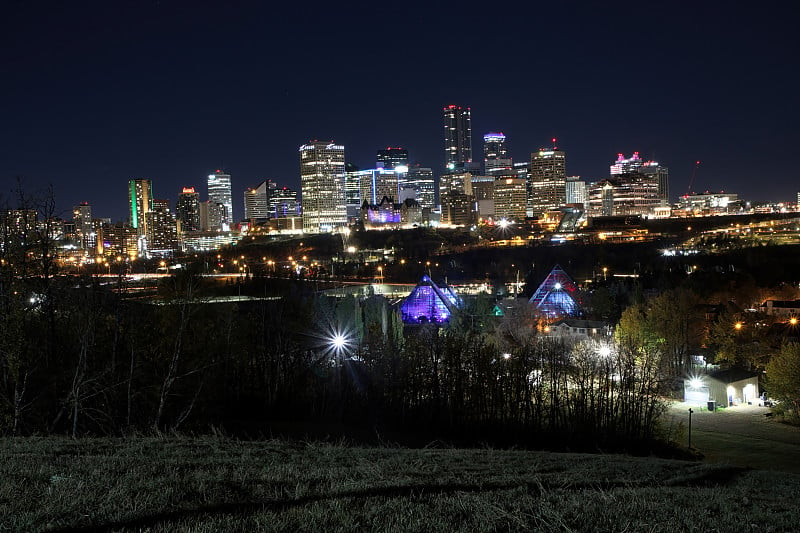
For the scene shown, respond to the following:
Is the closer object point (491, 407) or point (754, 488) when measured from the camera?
point (754, 488)

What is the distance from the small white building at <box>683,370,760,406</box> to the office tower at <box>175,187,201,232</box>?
176 m

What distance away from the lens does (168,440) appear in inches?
403

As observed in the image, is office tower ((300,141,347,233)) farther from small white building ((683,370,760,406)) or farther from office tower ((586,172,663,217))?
small white building ((683,370,760,406))

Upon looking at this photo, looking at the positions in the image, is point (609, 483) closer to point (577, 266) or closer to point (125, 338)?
point (125, 338)

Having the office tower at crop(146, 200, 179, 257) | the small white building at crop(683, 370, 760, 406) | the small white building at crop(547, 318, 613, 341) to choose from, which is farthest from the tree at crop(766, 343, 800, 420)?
the office tower at crop(146, 200, 179, 257)

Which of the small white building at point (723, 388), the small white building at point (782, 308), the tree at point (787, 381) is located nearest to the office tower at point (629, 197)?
the small white building at point (782, 308)

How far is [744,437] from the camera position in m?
22.5

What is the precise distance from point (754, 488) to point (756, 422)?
1808cm

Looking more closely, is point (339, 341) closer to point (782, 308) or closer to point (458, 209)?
point (782, 308)

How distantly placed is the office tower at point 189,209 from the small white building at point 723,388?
576 ft

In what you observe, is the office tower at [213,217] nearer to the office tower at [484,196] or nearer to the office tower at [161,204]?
the office tower at [161,204]

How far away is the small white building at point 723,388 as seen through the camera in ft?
89.3

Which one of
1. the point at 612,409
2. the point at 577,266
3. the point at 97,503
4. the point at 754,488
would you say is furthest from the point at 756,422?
the point at 577,266

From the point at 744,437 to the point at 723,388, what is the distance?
504 cm
